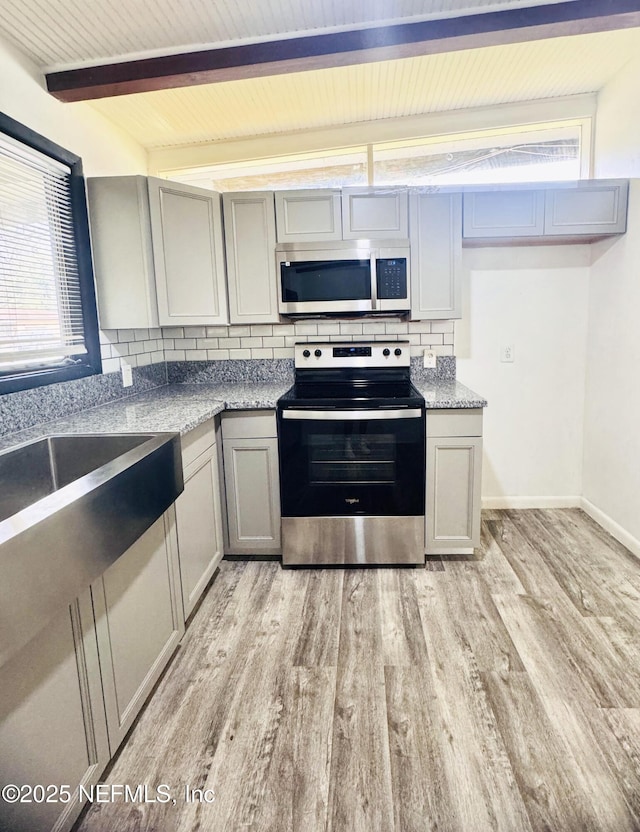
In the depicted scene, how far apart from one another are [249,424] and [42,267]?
1193 millimetres

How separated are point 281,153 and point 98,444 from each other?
8.10 ft

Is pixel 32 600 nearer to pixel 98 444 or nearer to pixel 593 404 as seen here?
pixel 98 444

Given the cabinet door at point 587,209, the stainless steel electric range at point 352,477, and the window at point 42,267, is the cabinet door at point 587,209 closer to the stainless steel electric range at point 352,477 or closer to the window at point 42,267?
the stainless steel electric range at point 352,477

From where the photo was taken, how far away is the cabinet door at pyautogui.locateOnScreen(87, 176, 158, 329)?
232 cm

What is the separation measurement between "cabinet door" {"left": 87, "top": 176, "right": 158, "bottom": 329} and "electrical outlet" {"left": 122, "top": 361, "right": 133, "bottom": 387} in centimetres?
29

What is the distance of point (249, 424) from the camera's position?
245 cm

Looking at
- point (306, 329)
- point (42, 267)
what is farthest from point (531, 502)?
point (42, 267)

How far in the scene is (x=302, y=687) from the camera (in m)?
1.67

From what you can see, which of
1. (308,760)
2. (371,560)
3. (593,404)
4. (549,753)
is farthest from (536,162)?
(308,760)

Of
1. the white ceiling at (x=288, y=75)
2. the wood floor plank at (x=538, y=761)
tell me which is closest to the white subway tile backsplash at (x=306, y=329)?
the white ceiling at (x=288, y=75)

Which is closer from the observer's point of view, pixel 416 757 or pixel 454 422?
pixel 416 757

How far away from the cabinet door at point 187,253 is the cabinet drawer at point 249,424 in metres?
0.62

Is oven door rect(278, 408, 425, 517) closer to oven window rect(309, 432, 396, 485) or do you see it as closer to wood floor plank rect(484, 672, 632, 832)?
oven window rect(309, 432, 396, 485)

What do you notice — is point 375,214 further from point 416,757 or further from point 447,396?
point 416,757
